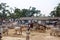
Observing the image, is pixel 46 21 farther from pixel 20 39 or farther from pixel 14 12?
pixel 20 39

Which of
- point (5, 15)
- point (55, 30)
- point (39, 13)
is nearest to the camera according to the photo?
point (55, 30)

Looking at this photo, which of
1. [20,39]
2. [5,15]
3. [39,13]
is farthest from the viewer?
[39,13]

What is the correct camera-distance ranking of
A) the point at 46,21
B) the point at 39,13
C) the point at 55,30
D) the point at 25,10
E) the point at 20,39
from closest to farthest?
the point at 20,39 → the point at 55,30 → the point at 46,21 → the point at 25,10 → the point at 39,13

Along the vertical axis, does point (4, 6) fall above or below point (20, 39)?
above

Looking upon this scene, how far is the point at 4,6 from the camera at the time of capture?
185 ft

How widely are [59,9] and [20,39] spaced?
38832 mm

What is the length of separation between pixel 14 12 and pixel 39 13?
14.1 metres

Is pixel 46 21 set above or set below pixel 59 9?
below

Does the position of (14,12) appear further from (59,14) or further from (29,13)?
(59,14)

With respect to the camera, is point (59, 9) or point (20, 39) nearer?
point (20, 39)

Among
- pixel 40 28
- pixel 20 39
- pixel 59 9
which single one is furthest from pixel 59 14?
pixel 20 39

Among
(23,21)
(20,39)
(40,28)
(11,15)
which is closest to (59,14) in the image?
(23,21)

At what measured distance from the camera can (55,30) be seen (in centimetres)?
1859

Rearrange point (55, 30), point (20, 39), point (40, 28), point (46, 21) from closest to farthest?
1. point (20, 39)
2. point (55, 30)
3. point (40, 28)
4. point (46, 21)
